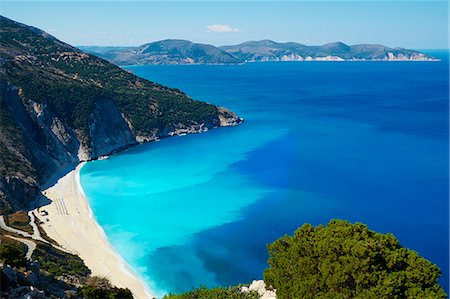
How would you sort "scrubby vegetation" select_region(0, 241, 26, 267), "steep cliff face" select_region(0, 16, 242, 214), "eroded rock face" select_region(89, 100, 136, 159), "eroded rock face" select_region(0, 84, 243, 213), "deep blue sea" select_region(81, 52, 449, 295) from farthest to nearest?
"eroded rock face" select_region(89, 100, 136, 159) < "steep cliff face" select_region(0, 16, 242, 214) < "eroded rock face" select_region(0, 84, 243, 213) < "deep blue sea" select_region(81, 52, 449, 295) < "scrubby vegetation" select_region(0, 241, 26, 267)

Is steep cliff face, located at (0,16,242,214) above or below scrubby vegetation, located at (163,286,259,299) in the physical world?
above

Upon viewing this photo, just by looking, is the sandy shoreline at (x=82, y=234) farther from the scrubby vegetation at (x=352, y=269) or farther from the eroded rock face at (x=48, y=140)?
the scrubby vegetation at (x=352, y=269)

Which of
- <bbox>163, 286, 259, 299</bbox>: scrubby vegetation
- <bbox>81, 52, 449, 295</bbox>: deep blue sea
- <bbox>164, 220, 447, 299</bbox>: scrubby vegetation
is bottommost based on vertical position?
<bbox>81, 52, 449, 295</bbox>: deep blue sea

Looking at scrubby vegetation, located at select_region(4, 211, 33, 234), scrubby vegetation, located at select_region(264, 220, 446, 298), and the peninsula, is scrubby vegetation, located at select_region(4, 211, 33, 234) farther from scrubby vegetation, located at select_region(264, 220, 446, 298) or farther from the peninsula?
scrubby vegetation, located at select_region(264, 220, 446, 298)

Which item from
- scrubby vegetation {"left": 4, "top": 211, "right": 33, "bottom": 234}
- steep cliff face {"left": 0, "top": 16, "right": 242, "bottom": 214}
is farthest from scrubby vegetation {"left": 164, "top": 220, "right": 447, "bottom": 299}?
steep cliff face {"left": 0, "top": 16, "right": 242, "bottom": 214}

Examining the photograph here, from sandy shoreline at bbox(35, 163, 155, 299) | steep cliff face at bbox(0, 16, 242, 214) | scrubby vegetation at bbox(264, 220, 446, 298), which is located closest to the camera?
scrubby vegetation at bbox(264, 220, 446, 298)

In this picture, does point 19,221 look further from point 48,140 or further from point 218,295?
point 218,295
